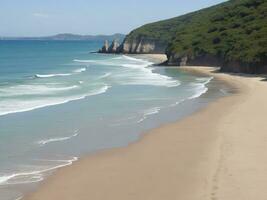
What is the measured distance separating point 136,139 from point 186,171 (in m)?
5.82

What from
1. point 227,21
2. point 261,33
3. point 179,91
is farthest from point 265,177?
point 227,21

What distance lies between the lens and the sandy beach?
46.3 feet

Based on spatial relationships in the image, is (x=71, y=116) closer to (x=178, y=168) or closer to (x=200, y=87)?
(x=178, y=168)

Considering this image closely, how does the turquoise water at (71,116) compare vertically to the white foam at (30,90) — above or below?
above

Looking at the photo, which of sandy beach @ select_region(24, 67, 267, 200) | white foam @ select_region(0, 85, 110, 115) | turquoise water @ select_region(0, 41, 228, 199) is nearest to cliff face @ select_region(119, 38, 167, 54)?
turquoise water @ select_region(0, 41, 228, 199)

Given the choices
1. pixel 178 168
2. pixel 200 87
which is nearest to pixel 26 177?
pixel 178 168

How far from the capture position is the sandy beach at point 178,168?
14.1 metres

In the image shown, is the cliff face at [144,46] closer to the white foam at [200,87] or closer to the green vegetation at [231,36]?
the green vegetation at [231,36]

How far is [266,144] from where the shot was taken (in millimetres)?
19484

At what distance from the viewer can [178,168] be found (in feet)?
54.8

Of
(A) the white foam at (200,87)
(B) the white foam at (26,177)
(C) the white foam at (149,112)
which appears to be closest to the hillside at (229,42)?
(A) the white foam at (200,87)

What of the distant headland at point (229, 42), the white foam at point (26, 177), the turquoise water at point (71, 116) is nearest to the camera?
the white foam at point (26, 177)

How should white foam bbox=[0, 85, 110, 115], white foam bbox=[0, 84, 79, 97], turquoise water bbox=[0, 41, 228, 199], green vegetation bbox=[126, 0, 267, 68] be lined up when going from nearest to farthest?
turquoise water bbox=[0, 41, 228, 199], white foam bbox=[0, 85, 110, 115], white foam bbox=[0, 84, 79, 97], green vegetation bbox=[126, 0, 267, 68]

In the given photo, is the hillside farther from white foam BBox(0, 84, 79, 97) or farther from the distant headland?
white foam BBox(0, 84, 79, 97)
